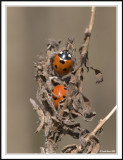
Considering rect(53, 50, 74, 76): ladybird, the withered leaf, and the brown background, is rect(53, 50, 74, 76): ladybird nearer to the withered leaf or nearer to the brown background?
the withered leaf

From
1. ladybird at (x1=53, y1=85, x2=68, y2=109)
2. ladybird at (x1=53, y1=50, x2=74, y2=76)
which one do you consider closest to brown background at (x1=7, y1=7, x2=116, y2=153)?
ladybird at (x1=53, y1=50, x2=74, y2=76)

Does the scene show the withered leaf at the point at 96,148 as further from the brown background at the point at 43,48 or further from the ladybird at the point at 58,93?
the brown background at the point at 43,48

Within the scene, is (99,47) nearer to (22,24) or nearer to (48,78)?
(22,24)

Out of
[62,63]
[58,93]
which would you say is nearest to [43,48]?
[62,63]

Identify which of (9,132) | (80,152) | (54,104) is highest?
(54,104)

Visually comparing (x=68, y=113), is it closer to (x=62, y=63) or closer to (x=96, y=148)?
(x=96, y=148)

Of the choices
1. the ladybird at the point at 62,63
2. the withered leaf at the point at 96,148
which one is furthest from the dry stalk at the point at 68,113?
the ladybird at the point at 62,63

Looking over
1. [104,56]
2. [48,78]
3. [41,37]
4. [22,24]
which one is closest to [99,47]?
[104,56]
